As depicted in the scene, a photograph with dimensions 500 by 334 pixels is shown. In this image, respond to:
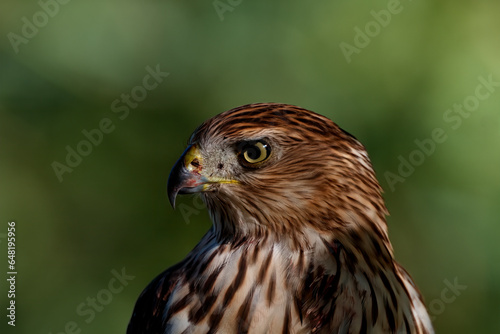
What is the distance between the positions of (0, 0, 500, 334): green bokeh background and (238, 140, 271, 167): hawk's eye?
8.31 feet

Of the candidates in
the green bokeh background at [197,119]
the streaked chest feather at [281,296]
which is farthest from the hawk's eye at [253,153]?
the green bokeh background at [197,119]

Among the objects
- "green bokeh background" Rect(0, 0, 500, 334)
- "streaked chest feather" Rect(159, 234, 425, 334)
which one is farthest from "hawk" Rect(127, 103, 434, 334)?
"green bokeh background" Rect(0, 0, 500, 334)

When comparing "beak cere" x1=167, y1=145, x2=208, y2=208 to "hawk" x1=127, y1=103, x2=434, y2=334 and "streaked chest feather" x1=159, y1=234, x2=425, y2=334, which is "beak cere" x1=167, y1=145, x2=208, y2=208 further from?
"streaked chest feather" x1=159, y1=234, x2=425, y2=334

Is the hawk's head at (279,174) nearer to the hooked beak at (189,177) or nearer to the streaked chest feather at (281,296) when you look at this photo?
the hooked beak at (189,177)

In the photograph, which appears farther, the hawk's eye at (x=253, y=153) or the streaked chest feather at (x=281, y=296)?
the hawk's eye at (x=253, y=153)

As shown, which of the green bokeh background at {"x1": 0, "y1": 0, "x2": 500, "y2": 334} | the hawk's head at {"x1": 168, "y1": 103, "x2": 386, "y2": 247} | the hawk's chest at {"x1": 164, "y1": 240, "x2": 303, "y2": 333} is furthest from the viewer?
the green bokeh background at {"x1": 0, "y1": 0, "x2": 500, "y2": 334}

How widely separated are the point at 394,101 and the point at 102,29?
254 centimetres

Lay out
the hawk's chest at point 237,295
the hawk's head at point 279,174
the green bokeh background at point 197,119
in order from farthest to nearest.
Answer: the green bokeh background at point 197,119 → the hawk's head at point 279,174 → the hawk's chest at point 237,295

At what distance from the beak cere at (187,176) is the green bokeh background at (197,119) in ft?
8.15

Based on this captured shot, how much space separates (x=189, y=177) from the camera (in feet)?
9.32

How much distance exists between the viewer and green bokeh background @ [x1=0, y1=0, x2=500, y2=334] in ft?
18.4

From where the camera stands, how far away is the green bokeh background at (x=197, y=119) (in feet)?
18.4

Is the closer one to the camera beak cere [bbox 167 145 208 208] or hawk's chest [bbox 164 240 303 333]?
hawk's chest [bbox 164 240 303 333]

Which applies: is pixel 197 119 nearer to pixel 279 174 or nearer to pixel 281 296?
pixel 279 174
